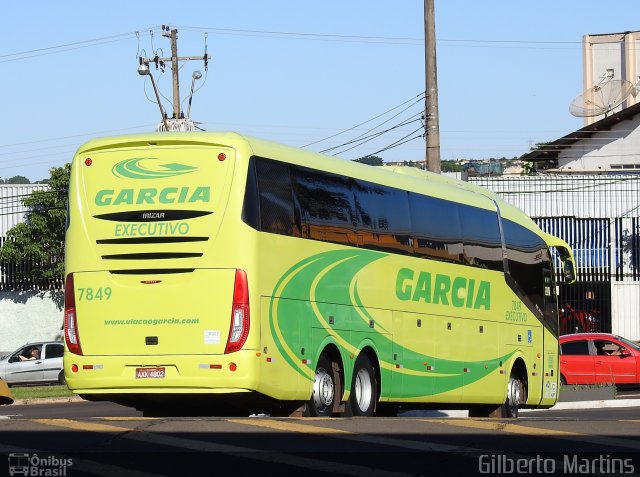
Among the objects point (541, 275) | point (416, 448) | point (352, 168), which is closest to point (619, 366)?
point (541, 275)

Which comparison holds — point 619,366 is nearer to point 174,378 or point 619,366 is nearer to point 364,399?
point 364,399

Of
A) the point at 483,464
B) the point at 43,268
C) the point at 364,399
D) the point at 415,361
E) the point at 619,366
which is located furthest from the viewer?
the point at 43,268

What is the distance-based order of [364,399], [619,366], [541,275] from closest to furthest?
[364,399]
[541,275]
[619,366]

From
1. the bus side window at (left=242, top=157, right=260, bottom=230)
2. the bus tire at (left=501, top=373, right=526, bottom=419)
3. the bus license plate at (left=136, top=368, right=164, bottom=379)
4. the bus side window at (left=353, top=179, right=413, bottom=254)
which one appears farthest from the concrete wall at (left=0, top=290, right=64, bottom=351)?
the bus side window at (left=242, top=157, right=260, bottom=230)

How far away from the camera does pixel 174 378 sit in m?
15.3

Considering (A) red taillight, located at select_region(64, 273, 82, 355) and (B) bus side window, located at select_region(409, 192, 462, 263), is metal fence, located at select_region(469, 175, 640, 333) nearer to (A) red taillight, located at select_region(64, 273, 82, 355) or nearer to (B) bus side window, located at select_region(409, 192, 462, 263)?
(B) bus side window, located at select_region(409, 192, 462, 263)

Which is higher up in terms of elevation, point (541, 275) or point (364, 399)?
point (541, 275)

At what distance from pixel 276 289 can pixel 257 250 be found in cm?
66

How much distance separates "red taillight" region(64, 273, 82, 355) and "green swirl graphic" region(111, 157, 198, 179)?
1.44 m

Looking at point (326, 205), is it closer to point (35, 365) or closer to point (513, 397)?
point (513, 397)

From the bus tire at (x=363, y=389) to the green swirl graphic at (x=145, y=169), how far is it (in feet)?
12.8

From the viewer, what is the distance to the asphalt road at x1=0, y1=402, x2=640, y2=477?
10.2 metres

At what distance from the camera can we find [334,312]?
17.1m

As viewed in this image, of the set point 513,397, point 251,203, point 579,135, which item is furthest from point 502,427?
point 579,135
